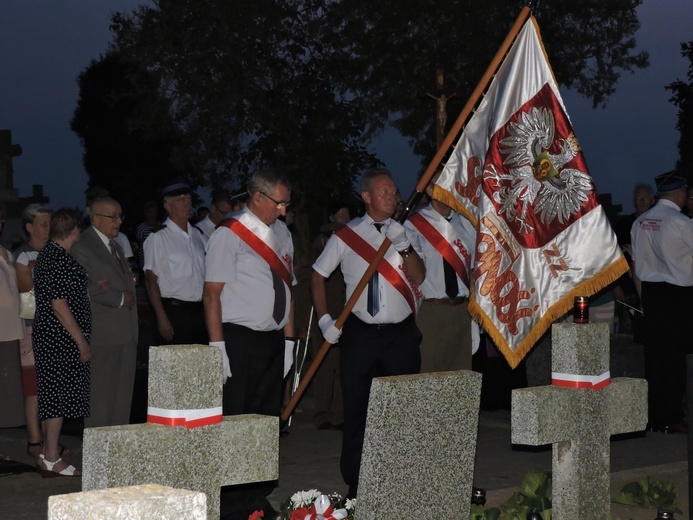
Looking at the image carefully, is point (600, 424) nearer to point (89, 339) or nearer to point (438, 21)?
point (89, 339)

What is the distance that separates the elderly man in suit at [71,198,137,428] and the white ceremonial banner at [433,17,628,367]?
242cm

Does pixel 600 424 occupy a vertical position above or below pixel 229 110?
below

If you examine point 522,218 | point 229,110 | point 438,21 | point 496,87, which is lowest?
point 522,218

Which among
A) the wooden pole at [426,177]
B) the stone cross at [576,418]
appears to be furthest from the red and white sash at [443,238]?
the stone cross at [576,418]

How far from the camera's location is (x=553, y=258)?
7.65 m

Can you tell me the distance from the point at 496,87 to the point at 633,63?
19247 mm

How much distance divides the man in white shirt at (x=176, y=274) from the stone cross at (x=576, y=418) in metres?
3.61

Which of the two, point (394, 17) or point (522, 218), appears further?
point (394, 17)

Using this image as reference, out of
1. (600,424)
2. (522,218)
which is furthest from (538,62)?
(600,424)

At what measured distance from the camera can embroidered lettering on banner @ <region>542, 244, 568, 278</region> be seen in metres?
7.65

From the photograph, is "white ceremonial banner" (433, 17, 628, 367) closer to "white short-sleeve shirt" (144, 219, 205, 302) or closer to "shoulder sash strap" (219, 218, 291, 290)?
"shoulder sash strap" (219, 218, 291, 290)

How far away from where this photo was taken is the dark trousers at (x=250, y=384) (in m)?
6.90

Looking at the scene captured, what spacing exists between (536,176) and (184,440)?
146 inches

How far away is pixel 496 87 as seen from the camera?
25.5 ft
